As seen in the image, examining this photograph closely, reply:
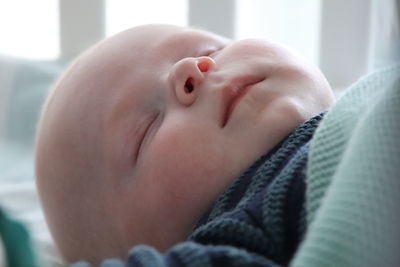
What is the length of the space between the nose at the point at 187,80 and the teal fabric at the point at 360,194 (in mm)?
155

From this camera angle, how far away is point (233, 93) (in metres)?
0.61

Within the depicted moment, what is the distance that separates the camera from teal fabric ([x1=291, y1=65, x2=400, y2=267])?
399 millimetres

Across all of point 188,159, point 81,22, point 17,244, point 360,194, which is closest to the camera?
point 17,244

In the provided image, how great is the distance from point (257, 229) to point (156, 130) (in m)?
0.17

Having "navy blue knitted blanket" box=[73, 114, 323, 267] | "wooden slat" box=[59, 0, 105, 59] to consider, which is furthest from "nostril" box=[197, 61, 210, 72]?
"wooden slat" box=[59, 0, 105, 59]

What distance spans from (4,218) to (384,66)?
1.12ft

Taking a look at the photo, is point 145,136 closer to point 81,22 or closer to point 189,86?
point 189,86

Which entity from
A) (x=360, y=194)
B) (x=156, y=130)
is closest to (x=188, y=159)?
(x=156, y=130)

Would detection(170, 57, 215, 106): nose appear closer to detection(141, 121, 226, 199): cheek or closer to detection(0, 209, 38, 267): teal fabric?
detection(141, 121, 226, 199): cheek

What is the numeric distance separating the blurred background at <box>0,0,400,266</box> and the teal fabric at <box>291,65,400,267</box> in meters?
0.56

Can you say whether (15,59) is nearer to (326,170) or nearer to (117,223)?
(117,223)

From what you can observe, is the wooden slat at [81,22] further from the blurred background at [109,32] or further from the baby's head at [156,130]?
the baby's head at [156,130]

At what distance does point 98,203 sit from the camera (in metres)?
0.63

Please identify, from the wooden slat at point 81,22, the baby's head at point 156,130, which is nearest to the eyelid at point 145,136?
the baby's head at point 156,130
